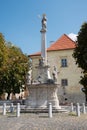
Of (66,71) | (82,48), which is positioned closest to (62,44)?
(66,71)

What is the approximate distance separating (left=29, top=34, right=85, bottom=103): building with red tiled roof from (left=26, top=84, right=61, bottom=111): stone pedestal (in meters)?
21.0

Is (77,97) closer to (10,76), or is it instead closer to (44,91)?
(10,76)

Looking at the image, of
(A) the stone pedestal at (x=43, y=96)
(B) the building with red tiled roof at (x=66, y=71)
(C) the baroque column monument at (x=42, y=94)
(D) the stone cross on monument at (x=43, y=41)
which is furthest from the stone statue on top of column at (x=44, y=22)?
(B) the building with red tiled roof at (x=66, y=71)

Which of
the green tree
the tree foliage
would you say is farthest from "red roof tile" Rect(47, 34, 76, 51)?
the green tree

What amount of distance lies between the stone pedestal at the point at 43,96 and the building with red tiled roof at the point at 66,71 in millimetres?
20972

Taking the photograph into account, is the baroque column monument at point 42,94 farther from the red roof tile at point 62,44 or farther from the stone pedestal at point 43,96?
the red roof tile at point 62,44

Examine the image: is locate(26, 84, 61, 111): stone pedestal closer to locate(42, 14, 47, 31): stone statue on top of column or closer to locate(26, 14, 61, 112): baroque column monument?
locate(26, 14, 61, 112): baroque column monument

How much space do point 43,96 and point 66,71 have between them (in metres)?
23.9

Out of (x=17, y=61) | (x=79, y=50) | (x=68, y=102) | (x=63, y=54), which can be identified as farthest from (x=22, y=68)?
(x=79, y=50)

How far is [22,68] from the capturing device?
44750 millimetres

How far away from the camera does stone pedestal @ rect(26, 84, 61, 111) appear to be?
60.9 ft

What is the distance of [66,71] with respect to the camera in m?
42.1

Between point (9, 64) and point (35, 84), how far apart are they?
82.3ft

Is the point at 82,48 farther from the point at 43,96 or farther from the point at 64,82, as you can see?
the point at 64,82
